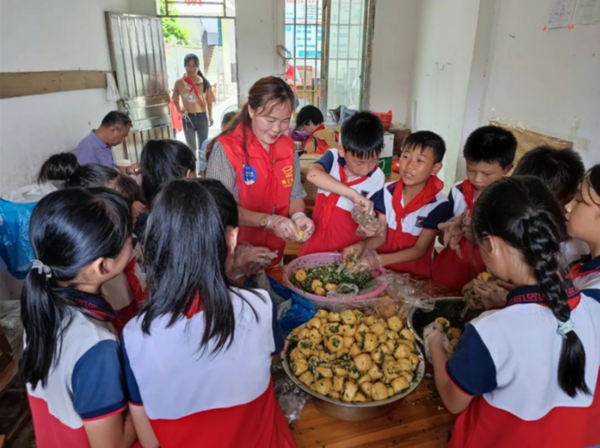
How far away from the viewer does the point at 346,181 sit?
214 centimetres

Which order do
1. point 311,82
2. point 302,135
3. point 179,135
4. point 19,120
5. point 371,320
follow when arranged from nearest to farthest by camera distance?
point 371,320 → point 19,120 → point 302,135 → point 311,82 → point 179,135

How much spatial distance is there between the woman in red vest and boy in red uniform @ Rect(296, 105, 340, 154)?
1935 mm

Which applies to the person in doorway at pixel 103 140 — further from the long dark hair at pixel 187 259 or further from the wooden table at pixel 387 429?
the wooden table at pixel 387 429

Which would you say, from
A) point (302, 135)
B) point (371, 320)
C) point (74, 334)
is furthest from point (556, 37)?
point (74, 334)

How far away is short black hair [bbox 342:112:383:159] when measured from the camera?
193 cm

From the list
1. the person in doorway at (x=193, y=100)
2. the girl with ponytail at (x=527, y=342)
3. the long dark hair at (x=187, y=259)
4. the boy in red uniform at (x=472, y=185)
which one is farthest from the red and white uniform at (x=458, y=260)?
the person in doorway at (x=193, y=100)

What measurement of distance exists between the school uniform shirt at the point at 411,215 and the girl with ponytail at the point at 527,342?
38.6 inches

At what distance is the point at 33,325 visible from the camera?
89cm

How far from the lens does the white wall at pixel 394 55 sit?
598cm

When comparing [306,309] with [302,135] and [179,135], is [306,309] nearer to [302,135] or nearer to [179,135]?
[302,135]

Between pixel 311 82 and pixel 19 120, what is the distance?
170 inches

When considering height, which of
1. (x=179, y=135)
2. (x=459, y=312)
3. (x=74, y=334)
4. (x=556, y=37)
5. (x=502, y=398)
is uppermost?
(x=556, y=37)

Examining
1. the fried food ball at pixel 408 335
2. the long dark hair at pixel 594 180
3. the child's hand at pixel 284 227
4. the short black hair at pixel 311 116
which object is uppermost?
the long dark hair at pixel 594 180

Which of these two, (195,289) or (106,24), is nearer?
(195,289)
